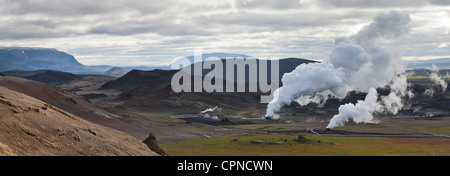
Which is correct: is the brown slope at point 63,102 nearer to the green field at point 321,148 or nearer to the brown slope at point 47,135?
the green field at point 321,148

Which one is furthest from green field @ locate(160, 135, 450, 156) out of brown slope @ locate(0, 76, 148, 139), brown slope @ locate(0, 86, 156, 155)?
brown slope @ locate(0, 76, 148, 139)

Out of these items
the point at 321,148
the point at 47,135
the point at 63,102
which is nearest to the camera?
the point at 47,135

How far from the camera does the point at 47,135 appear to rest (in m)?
43.3

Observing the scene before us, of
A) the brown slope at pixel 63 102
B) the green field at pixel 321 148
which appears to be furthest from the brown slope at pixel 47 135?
the brown slope at pixel 63 102

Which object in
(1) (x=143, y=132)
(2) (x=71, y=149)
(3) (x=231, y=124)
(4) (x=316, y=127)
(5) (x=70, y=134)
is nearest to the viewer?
(2) (x=71, y=149)

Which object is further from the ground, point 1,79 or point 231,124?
point 1,79

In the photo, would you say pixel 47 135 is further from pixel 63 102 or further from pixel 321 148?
pixel 63 102

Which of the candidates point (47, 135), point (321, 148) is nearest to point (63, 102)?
point (321, 148)

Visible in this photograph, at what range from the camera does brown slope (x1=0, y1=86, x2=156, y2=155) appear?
131ft

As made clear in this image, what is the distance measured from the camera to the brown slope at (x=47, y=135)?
1577 inches

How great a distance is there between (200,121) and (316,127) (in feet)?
137
